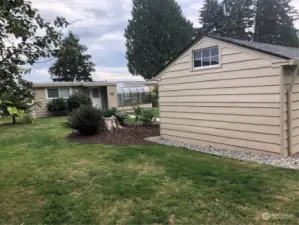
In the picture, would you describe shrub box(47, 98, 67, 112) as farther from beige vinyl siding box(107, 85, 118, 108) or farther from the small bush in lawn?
the small bush in lawn

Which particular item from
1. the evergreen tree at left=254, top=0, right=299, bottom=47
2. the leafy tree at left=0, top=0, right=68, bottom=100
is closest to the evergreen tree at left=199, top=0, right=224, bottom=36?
the evergreen tree at left=254, top=0, right=299, bottom=47

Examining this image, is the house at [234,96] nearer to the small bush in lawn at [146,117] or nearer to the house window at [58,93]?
the small bush in lawn at [146,117]

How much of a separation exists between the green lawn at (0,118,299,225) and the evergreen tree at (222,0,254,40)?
31316mm

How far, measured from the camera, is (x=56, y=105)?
16.8 meters

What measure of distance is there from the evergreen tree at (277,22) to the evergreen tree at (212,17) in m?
4.95

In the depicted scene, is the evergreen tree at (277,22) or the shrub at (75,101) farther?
the evergreen tree at (277,22)

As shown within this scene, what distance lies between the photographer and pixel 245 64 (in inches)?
221

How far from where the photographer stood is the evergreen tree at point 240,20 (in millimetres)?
32562

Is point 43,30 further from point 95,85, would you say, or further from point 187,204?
point 95,85

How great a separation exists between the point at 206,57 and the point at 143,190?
4341 millimetres

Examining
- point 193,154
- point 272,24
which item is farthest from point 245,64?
point 272,24

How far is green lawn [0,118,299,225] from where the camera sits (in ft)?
9.41

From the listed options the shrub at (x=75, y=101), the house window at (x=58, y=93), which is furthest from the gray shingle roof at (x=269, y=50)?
the house window at (x=58, y=93)

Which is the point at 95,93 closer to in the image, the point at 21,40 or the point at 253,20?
the point at 21,40
